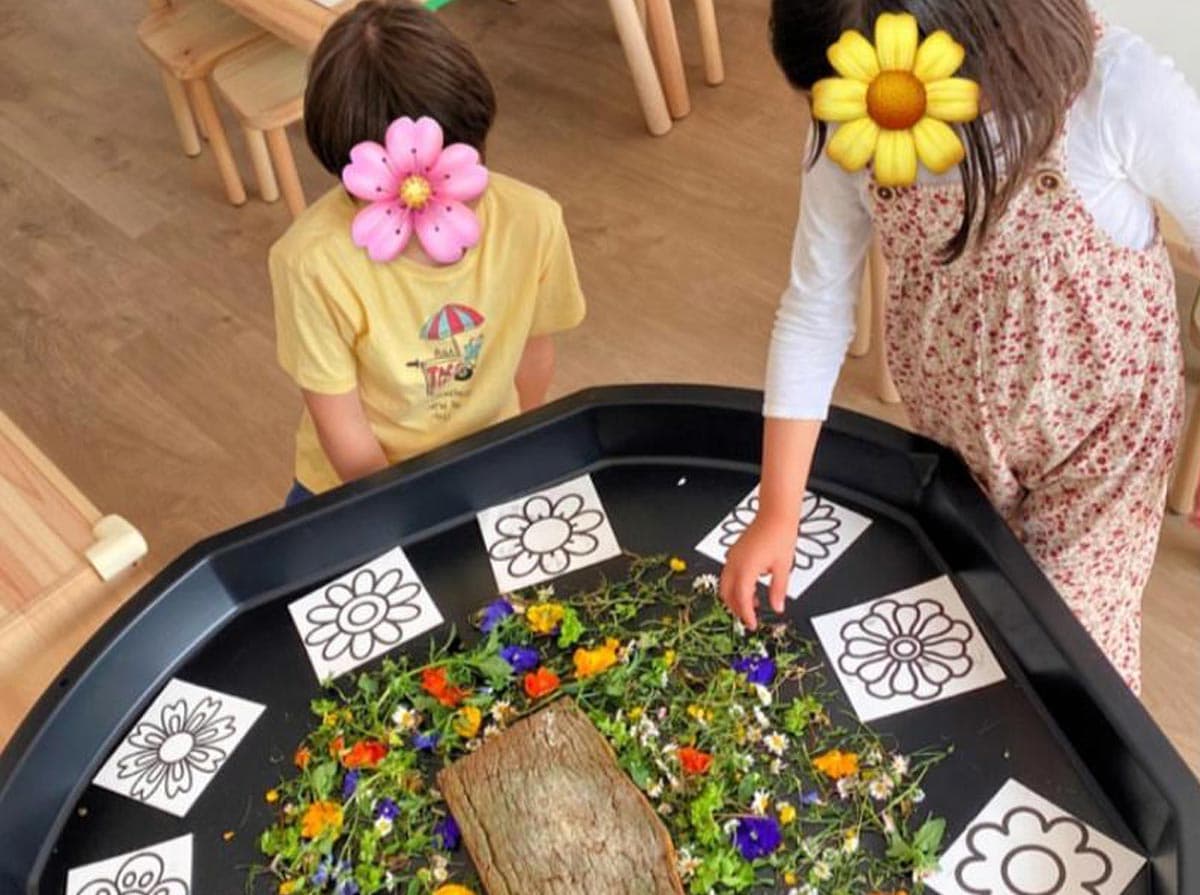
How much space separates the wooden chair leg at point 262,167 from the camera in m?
2.36

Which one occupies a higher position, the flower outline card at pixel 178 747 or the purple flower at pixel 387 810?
the flower outline card at pixel 178 747

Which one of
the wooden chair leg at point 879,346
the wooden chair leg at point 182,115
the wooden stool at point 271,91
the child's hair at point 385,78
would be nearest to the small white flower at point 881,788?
the child's hair at point 385,78

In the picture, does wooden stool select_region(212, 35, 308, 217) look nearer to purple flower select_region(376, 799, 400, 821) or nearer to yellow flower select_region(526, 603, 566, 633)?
yellow flower select_region(526, 603, 566, 633)

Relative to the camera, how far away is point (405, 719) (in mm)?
991

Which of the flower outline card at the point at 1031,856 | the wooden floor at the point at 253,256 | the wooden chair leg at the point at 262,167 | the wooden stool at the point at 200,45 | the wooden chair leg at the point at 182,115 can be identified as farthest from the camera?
the wooden chair leg at the point at 182,115

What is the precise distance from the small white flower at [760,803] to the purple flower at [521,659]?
20cm

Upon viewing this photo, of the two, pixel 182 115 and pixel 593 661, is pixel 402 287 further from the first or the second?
pixel 182 115

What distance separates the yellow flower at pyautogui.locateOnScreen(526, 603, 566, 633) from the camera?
1.03 metres

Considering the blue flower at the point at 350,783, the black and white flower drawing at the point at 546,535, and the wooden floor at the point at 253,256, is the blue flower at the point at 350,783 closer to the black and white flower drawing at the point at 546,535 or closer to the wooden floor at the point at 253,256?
the black and white flower drawing at the point at 546,535

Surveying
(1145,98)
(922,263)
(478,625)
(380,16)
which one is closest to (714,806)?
(478,625)

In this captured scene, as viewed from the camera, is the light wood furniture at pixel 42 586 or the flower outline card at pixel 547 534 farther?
the light wood furniture at pixel 42 586

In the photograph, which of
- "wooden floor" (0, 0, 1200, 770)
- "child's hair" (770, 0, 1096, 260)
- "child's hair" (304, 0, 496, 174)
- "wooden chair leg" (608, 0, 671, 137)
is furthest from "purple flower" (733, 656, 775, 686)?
"wooden chair leg" (608, 0, 671, 137)

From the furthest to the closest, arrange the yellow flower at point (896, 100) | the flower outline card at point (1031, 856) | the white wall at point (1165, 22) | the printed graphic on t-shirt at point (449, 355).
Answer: the white wall at point (1165, 22) → the printed graphic on t-shirt at point (449, 355) → the flower outline card at point (1031, 856) → the yellow flower at point (896, 100)

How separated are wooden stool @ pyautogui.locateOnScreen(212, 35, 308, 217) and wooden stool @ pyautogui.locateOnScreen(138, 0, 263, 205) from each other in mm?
38
